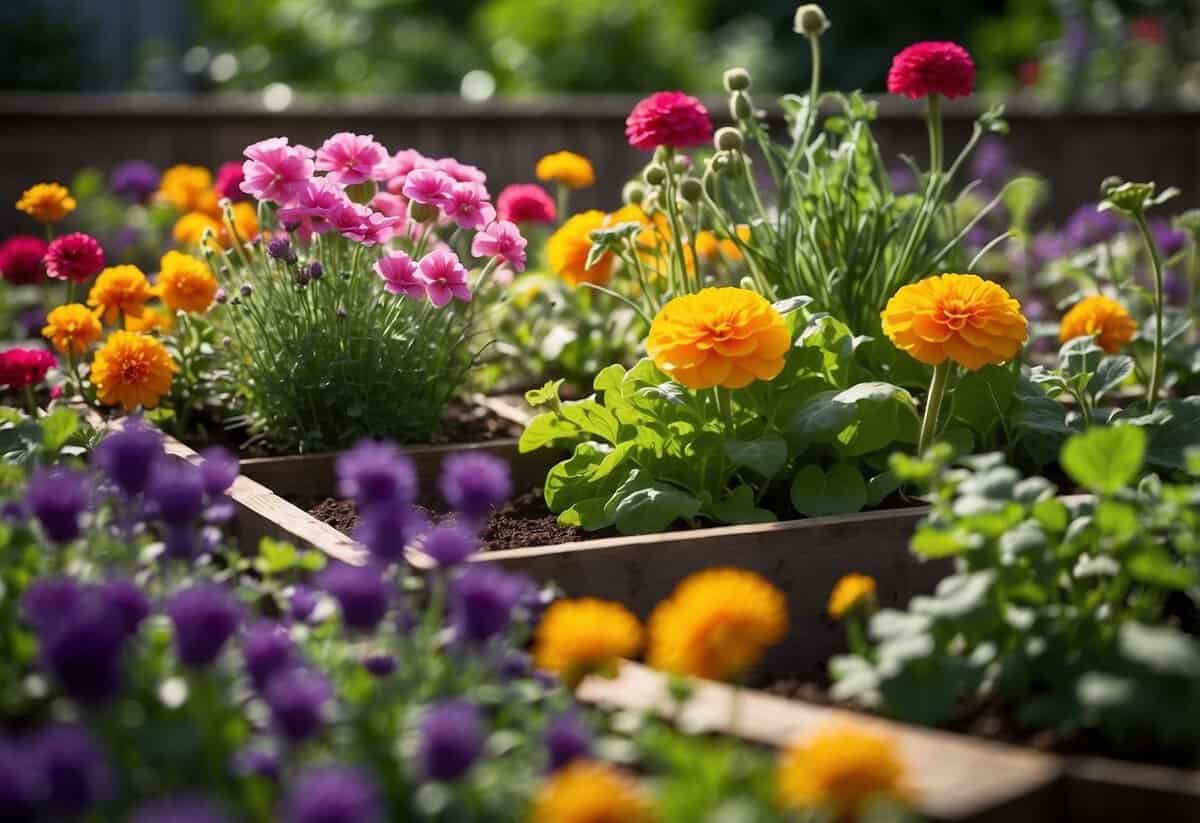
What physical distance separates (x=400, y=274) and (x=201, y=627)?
4.67ft

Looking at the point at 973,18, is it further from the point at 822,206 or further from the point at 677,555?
the point at 677,555

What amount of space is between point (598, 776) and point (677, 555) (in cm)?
108

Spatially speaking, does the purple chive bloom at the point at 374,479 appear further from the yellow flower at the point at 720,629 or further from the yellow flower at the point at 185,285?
the yellow flower at the point at 185,285

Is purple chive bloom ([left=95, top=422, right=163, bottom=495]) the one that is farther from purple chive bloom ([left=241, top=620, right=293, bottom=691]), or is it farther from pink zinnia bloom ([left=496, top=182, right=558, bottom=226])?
pink zinnia bloom ([left=496, top=182, right=558, bottom=226])

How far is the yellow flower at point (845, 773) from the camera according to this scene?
121 cm

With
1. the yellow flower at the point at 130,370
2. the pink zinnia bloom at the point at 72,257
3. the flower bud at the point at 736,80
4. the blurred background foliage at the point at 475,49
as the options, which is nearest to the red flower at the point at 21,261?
the pink zinnia bloom at the point at 72,257

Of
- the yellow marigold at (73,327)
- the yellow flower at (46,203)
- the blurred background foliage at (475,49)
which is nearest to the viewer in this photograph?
the yellow marigold at (73,327)

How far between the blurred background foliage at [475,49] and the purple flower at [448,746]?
24.1ft

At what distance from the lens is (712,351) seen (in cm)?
226

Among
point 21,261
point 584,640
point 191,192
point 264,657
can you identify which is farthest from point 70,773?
point 191,192

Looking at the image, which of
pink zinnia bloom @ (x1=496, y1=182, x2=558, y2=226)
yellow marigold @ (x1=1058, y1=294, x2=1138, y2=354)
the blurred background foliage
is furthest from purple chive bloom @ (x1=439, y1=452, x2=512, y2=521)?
the blurred background foliage

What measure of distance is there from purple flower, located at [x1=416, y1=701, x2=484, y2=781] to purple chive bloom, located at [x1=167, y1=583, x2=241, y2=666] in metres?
0.22

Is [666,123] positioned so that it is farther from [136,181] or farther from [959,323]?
[136,181]

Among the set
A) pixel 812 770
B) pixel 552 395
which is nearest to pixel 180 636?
pixel 812 770
